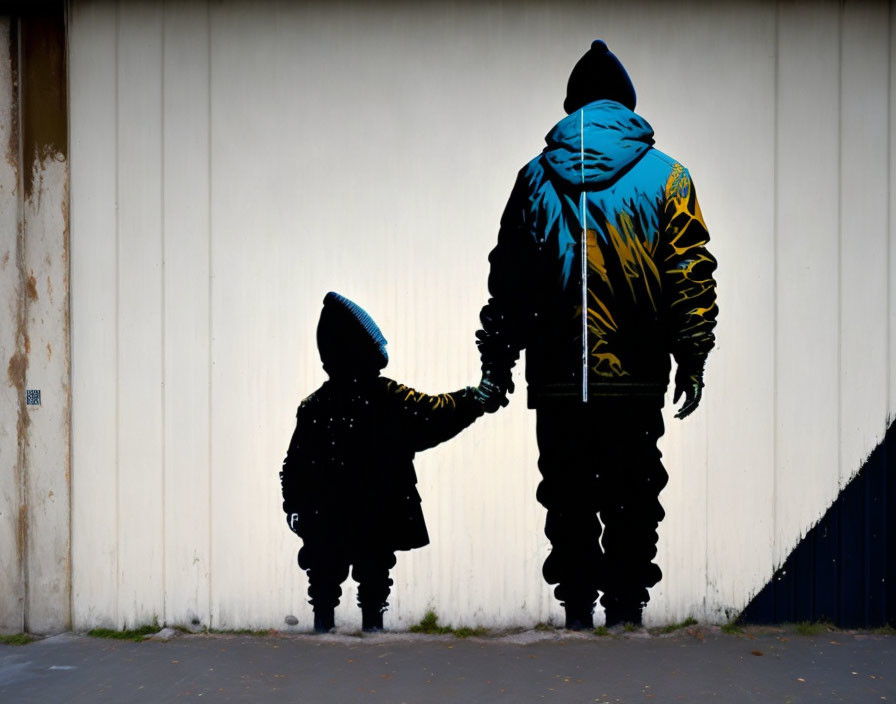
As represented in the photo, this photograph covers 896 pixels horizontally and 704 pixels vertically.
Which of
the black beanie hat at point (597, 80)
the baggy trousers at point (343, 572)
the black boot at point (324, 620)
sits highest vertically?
the black beanie hat at point (597, 80)

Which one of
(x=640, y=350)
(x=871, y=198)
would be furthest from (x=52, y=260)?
(x=871, y=198)

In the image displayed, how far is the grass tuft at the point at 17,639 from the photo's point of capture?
484 cm

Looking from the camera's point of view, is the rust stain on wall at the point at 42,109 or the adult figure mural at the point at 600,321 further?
the rust stain on wall at the point at 42,109

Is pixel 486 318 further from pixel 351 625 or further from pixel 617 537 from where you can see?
pixel 351 625

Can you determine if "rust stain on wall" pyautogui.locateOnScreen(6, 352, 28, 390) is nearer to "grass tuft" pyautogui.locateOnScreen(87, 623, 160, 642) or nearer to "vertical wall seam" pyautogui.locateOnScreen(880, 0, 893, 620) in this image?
"grass tuft" pyautogui.locateOnScreen(87, 623, 160, 642)

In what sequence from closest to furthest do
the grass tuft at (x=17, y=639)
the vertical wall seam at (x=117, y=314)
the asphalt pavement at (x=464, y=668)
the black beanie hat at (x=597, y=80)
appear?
the asphalt pavement at (x=464, y=668), the grass tuft at (x=17, y=639), the black beanie hat at (x=597, y=80), the vertical wall seam at (x=117, y=314)

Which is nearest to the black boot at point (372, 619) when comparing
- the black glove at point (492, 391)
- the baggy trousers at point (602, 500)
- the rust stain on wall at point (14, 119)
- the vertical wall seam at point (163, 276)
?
the baggy trousers at point (602, 500)

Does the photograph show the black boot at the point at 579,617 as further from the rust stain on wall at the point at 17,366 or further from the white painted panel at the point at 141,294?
the rust stain on wall at the point at 17,366

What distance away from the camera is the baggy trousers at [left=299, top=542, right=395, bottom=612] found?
196 inches

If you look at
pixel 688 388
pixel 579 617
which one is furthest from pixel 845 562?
pixel 579 617

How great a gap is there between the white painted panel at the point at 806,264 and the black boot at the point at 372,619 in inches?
108

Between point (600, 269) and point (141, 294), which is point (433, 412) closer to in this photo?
point (600, 269)

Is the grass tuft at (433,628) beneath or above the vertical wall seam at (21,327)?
beneath

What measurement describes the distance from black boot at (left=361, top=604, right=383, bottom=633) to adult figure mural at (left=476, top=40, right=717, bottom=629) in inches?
47.5
